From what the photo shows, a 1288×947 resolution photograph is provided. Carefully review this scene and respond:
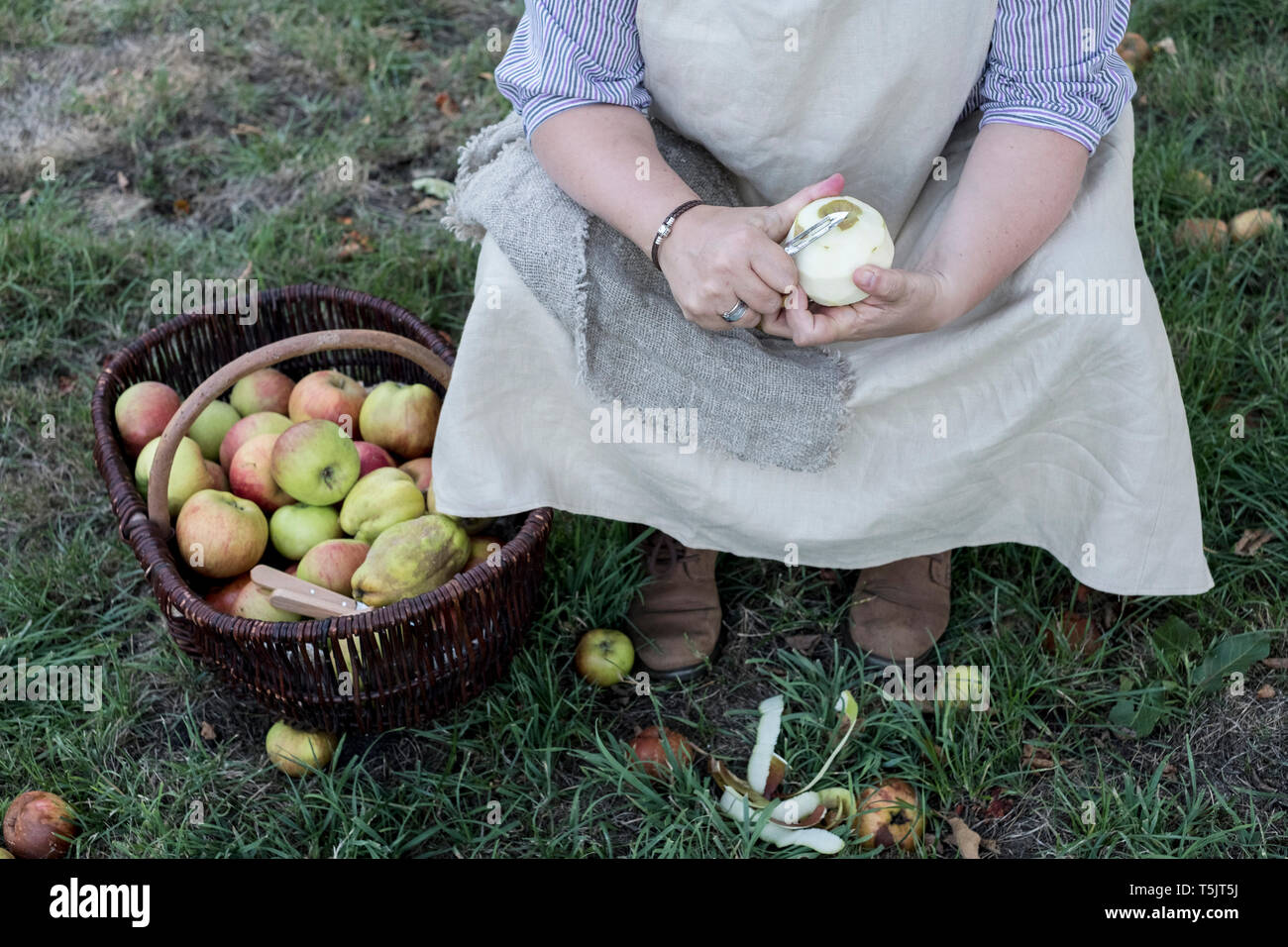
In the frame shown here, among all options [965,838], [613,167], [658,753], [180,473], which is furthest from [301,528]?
[965,838]

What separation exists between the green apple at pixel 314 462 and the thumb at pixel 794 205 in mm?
893

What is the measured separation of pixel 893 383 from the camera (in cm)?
177

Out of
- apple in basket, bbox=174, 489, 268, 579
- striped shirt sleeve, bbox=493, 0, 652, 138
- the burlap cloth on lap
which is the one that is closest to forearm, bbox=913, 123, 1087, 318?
the burlap cloth on lap

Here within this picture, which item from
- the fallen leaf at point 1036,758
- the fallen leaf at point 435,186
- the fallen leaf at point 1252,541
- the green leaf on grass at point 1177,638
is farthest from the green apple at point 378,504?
the fallen leaf at point 1252,541

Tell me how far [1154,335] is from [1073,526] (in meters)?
0.37

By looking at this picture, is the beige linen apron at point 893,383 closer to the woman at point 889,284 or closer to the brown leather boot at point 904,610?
the woman at point 889,284

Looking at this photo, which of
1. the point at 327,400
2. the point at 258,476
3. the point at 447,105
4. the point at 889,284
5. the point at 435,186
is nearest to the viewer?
the point at 889,284

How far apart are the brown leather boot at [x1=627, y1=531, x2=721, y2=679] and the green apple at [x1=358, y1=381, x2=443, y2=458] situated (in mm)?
514

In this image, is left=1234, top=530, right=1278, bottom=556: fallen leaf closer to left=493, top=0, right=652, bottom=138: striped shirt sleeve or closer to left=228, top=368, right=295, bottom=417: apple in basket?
left=493, top=0, right=652, bottom=138: striped shirt sleeve

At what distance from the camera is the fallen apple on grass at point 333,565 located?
77.8 inches

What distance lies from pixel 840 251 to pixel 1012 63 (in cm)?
48

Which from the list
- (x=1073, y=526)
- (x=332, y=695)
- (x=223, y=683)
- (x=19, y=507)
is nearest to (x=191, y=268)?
(x=19, y=507)

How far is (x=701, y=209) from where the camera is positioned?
5.47 feet

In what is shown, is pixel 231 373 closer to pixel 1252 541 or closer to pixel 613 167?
pixel 613 167
